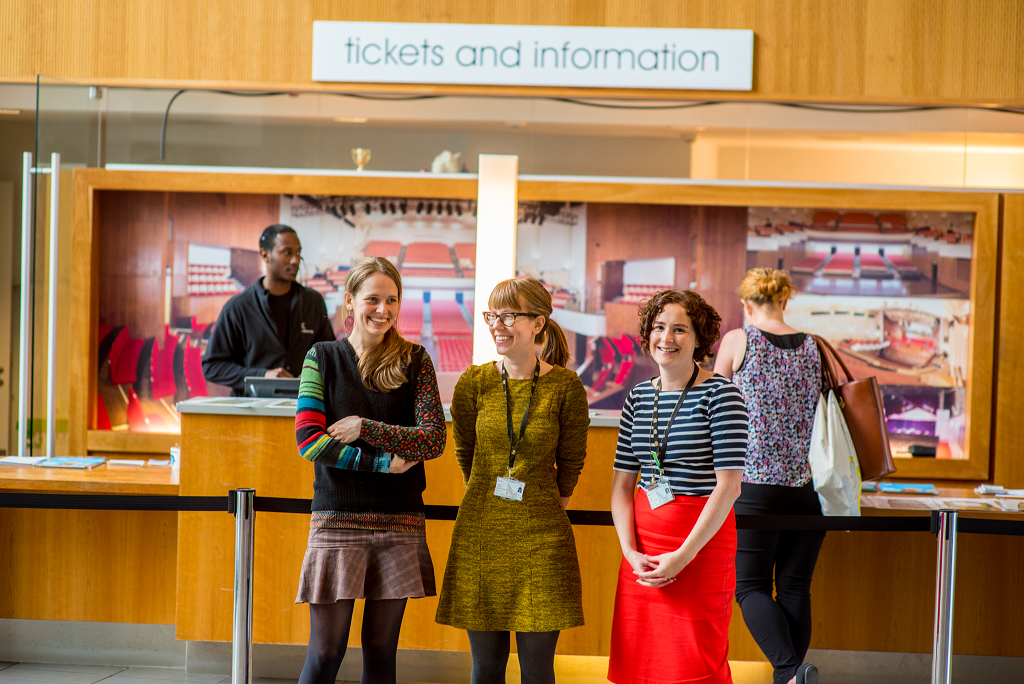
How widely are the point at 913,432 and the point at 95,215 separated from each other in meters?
4.64

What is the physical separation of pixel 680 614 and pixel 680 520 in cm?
23

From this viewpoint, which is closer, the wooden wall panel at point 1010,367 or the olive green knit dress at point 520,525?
the olive green knit dress at point 520,525

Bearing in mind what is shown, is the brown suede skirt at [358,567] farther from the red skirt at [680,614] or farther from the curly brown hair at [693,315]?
the curly brown hair at [693,315]

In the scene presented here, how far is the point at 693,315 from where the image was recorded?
7.44ft

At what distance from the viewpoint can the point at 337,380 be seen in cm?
229

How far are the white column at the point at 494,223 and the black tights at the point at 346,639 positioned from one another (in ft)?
6.39

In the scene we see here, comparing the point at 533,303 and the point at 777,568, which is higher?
the point at 533,303

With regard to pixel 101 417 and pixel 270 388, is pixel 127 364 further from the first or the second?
pixel 270 388

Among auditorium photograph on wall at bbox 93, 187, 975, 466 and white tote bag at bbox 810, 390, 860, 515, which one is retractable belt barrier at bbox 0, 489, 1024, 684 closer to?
white tote bag at bbox 810, 390, 860, 515

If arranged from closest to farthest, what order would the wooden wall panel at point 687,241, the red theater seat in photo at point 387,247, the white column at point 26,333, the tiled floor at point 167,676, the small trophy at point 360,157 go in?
the tiled floor at point 167,676
the white column at point 26,333
the small trophy at point 360,157
the wooden wall panel at point 687,241
the red theater seat in photo at point 387,247

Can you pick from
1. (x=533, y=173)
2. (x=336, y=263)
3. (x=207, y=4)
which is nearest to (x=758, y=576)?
(x=533, y=173)

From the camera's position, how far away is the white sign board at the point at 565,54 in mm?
4574

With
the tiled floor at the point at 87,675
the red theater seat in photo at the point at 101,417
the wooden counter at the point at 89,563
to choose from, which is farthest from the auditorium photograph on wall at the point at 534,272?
the tiled floor at the point at 87,675

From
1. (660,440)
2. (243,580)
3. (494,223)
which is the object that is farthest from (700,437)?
(494,223)
